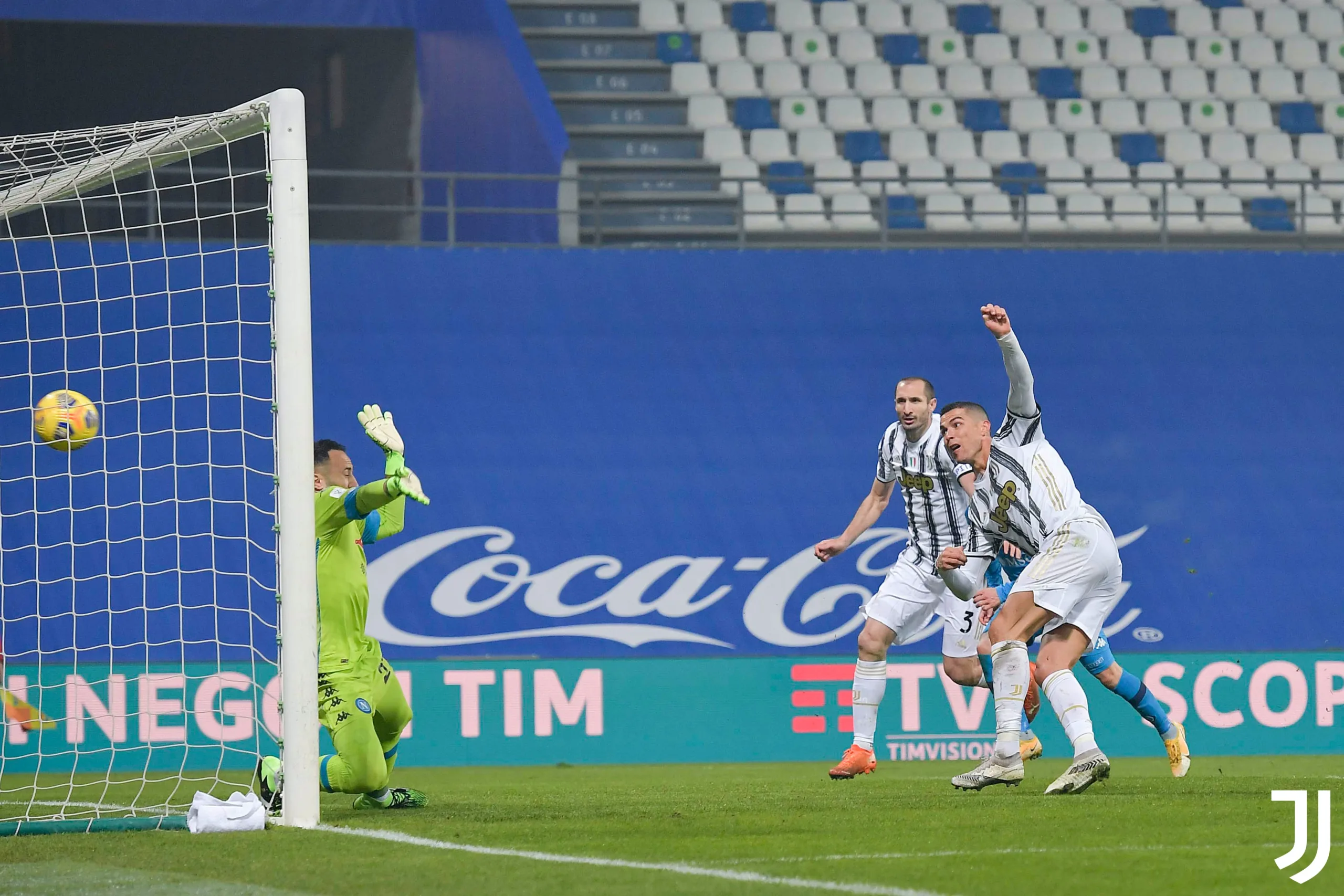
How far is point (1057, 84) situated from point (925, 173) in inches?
94.5

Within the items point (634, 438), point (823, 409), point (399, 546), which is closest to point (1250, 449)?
point (823, 409)

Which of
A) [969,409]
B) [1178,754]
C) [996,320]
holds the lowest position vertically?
[1178,754]

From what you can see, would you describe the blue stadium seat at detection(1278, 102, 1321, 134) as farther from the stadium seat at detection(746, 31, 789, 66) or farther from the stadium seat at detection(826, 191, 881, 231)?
the stadium seat at detection(746, 31, 789, 66)

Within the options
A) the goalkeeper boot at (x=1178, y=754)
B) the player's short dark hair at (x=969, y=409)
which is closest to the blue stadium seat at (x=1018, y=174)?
the goalkeeper boot at (x=1178, y=754)

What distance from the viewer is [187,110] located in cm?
1906

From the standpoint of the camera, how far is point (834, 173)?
741 inches

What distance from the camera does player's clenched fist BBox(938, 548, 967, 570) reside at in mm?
8547

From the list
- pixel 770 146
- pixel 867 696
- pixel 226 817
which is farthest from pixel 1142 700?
pixel 770 146

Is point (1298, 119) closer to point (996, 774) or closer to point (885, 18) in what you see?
point (885, 18)

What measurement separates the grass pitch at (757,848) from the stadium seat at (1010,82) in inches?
500

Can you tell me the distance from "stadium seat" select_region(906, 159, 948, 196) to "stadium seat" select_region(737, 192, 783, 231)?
154 centimetres

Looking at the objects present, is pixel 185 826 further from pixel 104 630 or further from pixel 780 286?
pixel 780 286

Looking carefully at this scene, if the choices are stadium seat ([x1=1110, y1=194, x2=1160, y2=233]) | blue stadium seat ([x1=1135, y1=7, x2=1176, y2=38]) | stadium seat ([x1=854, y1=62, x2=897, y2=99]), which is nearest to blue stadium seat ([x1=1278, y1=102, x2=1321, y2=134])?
blue stadium seat ([x1=1135, y1=7, x2=1176, y2=38])

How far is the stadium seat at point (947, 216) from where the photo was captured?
60.7 ft
